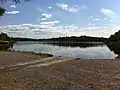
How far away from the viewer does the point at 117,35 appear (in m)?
150

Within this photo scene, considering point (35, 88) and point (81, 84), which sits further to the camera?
point (81, 84)

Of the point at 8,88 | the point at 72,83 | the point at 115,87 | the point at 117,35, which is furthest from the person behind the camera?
the point at 117,35

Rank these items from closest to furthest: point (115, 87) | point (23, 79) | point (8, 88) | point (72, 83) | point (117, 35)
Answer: point (8, 88) < point (115, 87) < point (72, 83) < point (23, 79) < point (117, 35)

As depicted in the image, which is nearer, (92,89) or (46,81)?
(92,89)

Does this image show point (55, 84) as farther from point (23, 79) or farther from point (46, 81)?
point (23, 79)

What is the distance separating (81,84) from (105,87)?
1.26 metres

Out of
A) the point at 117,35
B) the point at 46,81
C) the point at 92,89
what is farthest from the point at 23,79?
the point at 117,35

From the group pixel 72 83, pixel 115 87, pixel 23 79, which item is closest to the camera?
pixel 115 87

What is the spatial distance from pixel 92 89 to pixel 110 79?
288 centimetres

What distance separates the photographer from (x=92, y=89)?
11258mm

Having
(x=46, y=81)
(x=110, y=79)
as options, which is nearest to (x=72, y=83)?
(x=46, y=81)

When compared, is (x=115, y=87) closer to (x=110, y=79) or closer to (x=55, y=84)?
(x=110, y=79)

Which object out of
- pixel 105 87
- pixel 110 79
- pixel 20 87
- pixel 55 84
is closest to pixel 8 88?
pixel 20 87

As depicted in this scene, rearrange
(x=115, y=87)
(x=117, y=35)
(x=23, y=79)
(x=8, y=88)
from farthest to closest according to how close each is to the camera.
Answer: (x=117, y=35) < (x=23, y=79) < (x=115, y=87) < (x=8, y=88)
